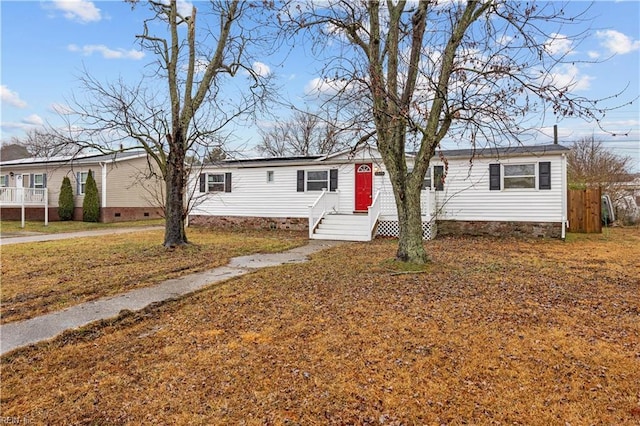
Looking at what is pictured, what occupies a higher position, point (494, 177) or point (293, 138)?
point (293, 138)

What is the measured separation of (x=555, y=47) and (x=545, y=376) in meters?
5.66

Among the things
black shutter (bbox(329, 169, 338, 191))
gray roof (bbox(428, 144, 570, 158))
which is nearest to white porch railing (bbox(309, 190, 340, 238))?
black shutter (bbox(329, 169, 338, 191))

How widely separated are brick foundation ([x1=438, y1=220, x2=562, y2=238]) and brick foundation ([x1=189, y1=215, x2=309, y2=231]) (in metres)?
5.81

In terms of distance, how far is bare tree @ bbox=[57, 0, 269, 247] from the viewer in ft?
32.7

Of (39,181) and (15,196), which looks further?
(39,181)

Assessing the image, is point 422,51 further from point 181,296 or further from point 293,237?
point 293,237

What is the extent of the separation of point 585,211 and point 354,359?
15632mm

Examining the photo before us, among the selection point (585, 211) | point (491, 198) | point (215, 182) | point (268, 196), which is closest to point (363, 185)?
point (268, 196)

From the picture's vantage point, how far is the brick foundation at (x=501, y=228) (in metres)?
13.0

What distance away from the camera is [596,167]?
2155cm

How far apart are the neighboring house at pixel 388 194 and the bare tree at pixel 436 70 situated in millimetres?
3671

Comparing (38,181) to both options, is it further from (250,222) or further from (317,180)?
(317,180)

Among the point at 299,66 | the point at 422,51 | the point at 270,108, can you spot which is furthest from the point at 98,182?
the point at 422,51

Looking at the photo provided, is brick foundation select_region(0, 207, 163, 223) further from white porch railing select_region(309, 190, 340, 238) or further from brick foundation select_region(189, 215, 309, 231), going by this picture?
white porch railing select_region(309, 190, 340, 238)
